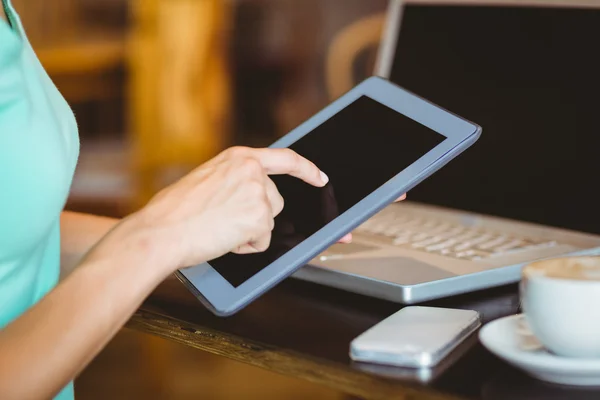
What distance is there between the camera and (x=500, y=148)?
3.33 feet

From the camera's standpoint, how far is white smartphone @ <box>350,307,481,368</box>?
1.95 feet

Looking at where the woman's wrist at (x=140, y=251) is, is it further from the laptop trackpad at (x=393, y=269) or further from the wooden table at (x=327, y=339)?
the laptop trackpad at (x=393, y=269)

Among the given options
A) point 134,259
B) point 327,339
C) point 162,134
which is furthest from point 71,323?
point 162,134

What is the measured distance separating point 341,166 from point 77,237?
312 mm

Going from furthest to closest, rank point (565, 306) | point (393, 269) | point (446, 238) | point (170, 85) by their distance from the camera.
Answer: point (170, 85), point (446, 238), point (393, 269), point (565, 306)

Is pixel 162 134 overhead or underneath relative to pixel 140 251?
underneath

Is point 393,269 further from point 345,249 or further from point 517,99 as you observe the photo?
point 517,99

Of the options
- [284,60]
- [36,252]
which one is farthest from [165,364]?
[284,60]

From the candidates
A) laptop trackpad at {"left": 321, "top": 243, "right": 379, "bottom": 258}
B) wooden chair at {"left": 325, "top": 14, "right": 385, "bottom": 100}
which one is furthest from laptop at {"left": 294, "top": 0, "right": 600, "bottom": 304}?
wooden chair at {"left": 325, "top": 14, "right": 385, "bottom": 100}

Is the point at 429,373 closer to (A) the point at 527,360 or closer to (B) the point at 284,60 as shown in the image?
(A) the point at 527,360

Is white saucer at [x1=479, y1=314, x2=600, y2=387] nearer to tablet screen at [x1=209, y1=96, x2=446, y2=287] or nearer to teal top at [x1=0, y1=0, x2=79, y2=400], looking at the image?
tablet screen at [x1=209, y1=96, x2=446, y2=287]

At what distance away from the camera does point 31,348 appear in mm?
578

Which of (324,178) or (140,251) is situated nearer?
(140,251)

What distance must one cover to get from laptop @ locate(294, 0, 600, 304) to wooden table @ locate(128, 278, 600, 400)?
0.04m
